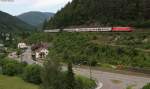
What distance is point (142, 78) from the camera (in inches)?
2261

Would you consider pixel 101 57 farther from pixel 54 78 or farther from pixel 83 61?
pixel 54 78

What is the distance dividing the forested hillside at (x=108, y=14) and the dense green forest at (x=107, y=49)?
45.4 ft

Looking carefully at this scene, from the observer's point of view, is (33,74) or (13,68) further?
(13,68)

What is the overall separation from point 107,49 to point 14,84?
2609 cm

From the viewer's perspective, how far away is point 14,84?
2591 inches

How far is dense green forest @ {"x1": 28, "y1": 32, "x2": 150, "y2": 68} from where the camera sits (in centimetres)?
7144

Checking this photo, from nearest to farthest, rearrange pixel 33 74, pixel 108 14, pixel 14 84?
pixel 33 74 < pixel 14 84 < pixel 108 14

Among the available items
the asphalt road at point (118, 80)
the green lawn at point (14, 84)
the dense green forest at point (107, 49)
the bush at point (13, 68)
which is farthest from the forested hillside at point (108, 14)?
the green lawn at point (14, 84)

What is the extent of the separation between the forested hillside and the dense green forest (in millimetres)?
13830

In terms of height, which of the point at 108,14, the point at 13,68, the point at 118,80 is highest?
the point at 108,14

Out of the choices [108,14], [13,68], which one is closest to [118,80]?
[13,68]

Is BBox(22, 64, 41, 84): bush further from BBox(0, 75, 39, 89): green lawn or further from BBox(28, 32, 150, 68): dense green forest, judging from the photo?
BBox(28, 32, 150, 68): dense green forest

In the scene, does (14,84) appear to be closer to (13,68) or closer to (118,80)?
(13,68)

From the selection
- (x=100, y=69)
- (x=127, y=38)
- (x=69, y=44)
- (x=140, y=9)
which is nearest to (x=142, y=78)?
(x=100, y=69)
